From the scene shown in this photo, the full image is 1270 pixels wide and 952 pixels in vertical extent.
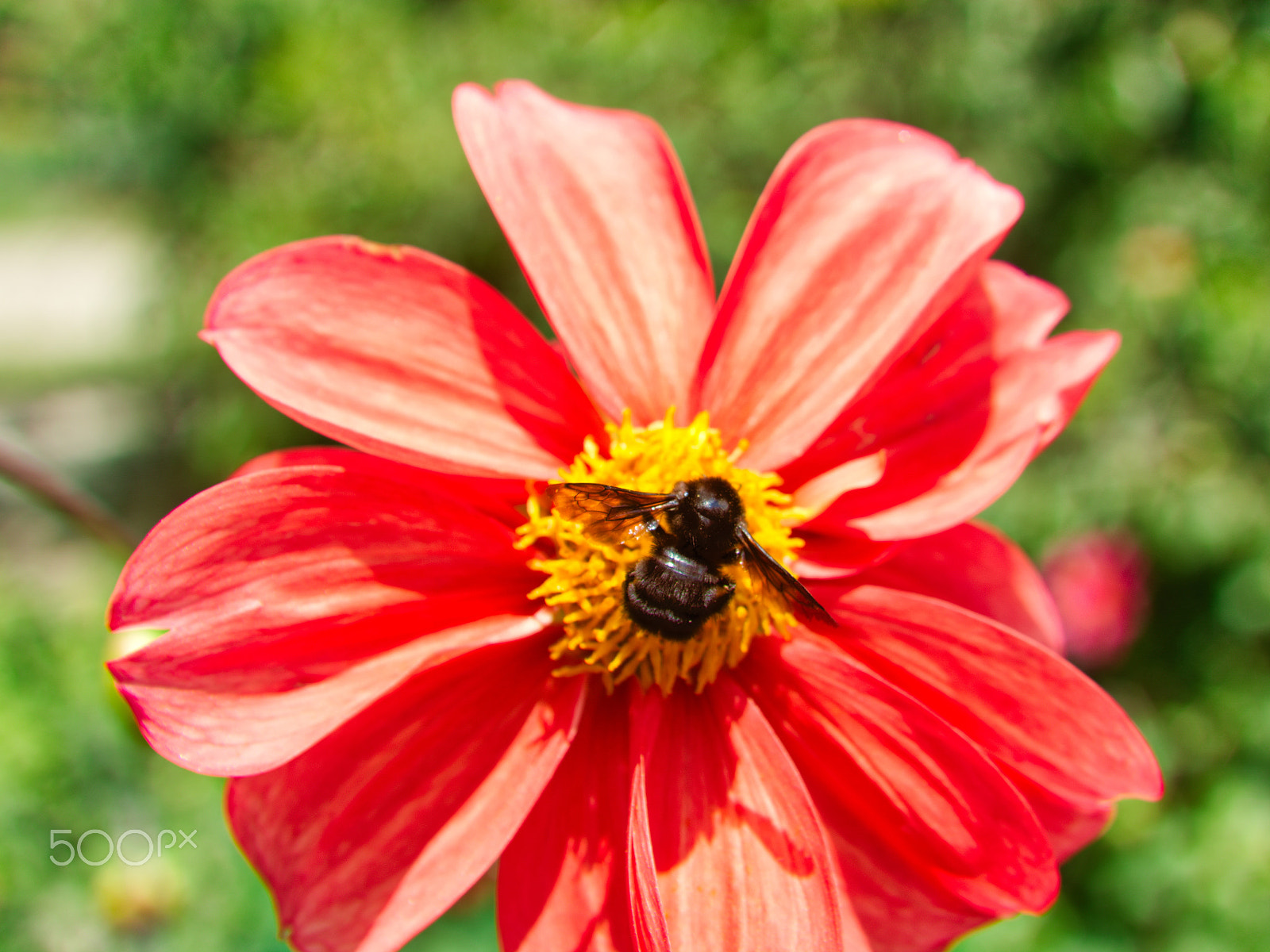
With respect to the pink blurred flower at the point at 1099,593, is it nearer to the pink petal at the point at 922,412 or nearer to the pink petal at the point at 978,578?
the pink petal at the point at 978,578

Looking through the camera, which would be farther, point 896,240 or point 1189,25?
point 1189,25

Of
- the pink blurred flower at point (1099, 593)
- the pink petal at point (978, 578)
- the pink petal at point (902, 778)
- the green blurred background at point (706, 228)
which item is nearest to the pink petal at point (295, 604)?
the pink petal at point (902, 778)

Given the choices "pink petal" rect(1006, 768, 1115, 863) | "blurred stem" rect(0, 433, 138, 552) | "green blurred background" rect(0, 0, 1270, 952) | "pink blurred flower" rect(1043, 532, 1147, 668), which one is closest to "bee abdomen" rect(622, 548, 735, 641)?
"pink petal" rect(1006, 768, 1115, 863)

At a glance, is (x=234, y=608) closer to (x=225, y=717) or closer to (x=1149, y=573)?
(x=225, y=717)

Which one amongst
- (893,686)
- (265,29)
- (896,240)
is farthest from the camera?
(265,29)

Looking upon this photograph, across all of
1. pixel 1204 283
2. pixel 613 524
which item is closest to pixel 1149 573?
pixel 1204 283

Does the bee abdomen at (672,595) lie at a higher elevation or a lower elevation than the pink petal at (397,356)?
lower
